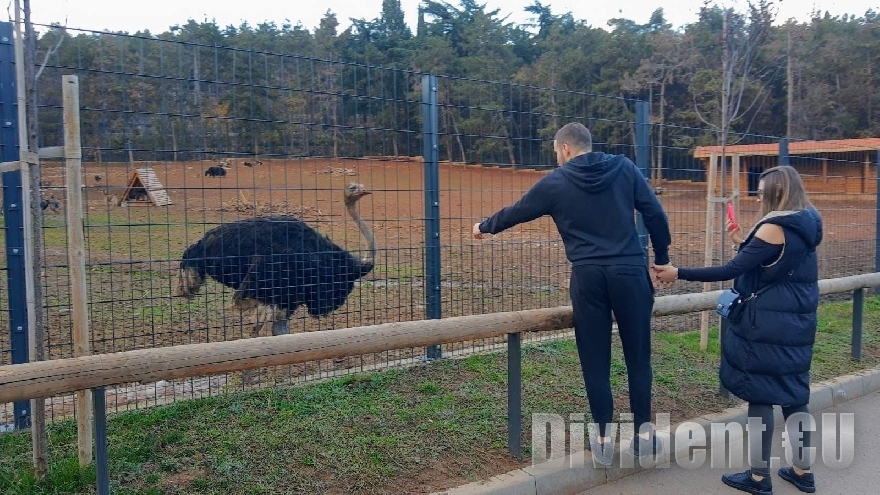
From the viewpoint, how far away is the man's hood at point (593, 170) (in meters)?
4.09

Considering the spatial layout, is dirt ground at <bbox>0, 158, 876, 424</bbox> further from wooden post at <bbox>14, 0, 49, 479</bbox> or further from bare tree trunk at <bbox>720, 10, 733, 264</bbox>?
bare tree trunk at <bbox>720, 10, 733, 264</bbox>

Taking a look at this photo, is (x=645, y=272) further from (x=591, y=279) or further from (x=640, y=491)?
(x=640, y=491)

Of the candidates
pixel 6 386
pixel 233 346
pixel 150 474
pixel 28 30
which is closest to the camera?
pixel 6 386

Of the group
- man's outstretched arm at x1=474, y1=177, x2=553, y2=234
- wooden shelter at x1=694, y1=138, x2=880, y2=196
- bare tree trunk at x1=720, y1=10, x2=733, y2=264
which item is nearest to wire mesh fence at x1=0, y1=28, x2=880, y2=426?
bare tree trunk at x1=720, y1=10, x2=733, y2=264

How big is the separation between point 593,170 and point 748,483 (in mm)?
1891

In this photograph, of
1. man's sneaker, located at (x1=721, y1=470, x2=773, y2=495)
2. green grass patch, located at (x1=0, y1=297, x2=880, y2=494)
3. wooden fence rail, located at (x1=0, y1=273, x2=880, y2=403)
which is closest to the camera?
wooden fence rail, located at (x1=0, y1=273, x2=880, y2=403)

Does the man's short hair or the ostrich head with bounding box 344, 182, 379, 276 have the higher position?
the man's short hair

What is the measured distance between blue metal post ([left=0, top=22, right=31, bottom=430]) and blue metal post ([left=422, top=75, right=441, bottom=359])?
281cm

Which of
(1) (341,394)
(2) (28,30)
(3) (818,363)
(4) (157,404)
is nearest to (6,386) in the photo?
(2) (28,30)

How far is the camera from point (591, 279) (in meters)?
4.12

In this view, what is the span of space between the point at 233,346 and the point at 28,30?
1.65 meters

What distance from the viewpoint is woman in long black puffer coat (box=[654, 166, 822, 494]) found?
4.03m

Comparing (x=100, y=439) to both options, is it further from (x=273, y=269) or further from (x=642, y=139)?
(x=642, y=139)

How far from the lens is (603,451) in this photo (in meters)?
4.41
